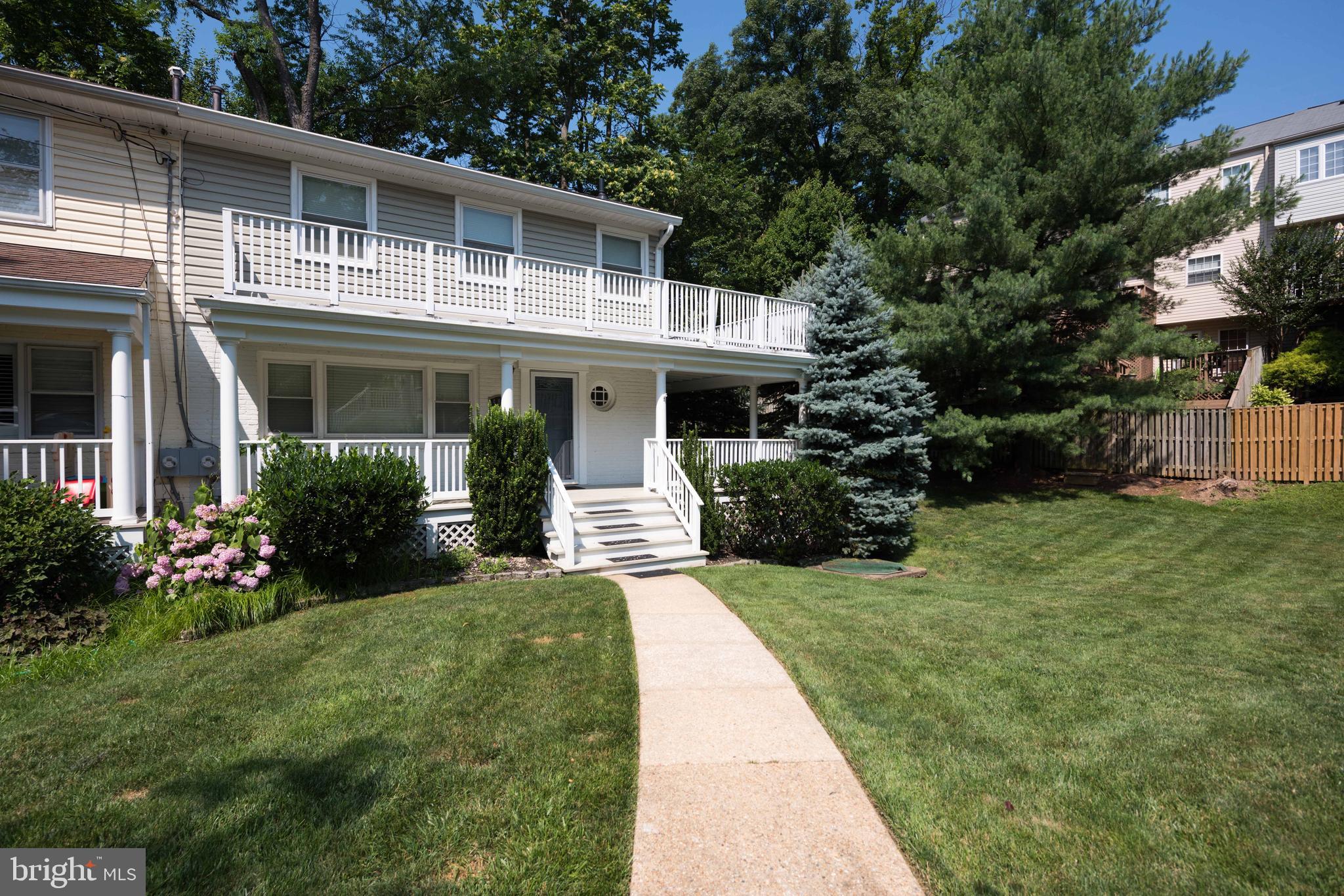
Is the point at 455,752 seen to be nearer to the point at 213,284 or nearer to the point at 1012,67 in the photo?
the point at 213,284

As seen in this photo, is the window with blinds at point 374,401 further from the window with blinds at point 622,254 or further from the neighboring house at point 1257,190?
the neighboring house at point 1257,190

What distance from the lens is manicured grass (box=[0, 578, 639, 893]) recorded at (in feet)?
8.27

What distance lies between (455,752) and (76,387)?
9.57 metres

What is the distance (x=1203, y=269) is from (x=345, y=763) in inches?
1139

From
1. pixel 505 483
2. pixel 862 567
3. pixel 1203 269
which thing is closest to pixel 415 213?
pixel 505 483

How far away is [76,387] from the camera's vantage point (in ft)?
29.0

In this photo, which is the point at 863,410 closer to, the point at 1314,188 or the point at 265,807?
the point at 265,807

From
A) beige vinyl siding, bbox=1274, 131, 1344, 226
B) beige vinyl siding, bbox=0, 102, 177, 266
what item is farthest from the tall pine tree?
beige vinyl siding, bbox=0, 102, 177, 266

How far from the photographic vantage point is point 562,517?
8.89 metres

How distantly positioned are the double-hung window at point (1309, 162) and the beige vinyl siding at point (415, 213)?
83.5 ft

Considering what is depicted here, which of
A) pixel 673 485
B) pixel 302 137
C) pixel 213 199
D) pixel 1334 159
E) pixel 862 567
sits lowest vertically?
pixel 862 567

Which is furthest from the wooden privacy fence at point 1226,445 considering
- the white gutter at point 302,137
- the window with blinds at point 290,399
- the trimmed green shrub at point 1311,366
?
the window with blinds at point 290,399

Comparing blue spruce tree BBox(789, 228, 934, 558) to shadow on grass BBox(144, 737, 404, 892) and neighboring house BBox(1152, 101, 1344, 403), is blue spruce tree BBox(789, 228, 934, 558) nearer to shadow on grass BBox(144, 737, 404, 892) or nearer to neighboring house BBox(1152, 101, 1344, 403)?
shadow on grass BBox(144, 737, 404, 892)

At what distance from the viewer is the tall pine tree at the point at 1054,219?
12.7m
